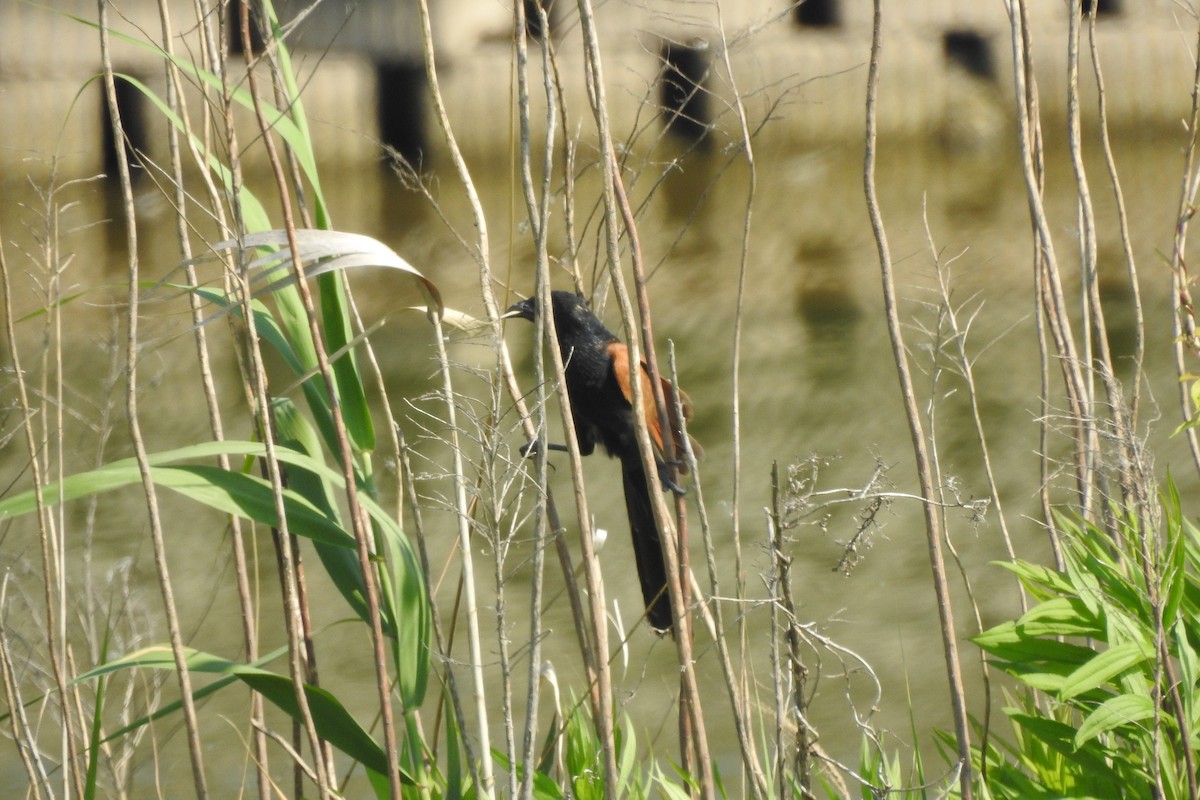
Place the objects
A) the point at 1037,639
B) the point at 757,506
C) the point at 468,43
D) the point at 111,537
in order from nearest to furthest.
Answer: the point at 1037,639 → the point at 111,537 → the point at 757,506 → the point at 468,43

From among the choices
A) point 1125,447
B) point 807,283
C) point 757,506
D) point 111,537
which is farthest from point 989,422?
point 1125,447

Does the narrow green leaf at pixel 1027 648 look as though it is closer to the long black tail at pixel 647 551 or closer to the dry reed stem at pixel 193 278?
the long black tail at pixel 647 551

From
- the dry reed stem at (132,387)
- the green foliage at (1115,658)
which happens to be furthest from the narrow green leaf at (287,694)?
the green foliage at (1115,658)

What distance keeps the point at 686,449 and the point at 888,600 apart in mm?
2970

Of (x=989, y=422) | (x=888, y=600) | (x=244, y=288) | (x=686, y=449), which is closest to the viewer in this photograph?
(x=244, y=288)

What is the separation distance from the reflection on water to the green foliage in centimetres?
30

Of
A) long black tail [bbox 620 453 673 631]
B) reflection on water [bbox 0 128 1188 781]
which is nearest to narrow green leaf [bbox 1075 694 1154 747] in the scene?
reflection on water [bbox 0 128 1188 781]

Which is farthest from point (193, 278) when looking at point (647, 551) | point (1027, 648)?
point (1027, 648)

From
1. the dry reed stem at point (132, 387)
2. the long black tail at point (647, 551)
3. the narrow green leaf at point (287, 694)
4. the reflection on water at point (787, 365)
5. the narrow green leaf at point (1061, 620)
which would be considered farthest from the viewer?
the reflection on water at point (787, 365)

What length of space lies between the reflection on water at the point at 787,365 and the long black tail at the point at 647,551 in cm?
13

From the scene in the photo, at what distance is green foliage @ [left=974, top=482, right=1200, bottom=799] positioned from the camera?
4.80 feet

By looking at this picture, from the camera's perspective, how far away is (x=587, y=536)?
4.11 ft

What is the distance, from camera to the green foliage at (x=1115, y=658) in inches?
57.6

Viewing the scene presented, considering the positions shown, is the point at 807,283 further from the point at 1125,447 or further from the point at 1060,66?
the point at 1125,447
